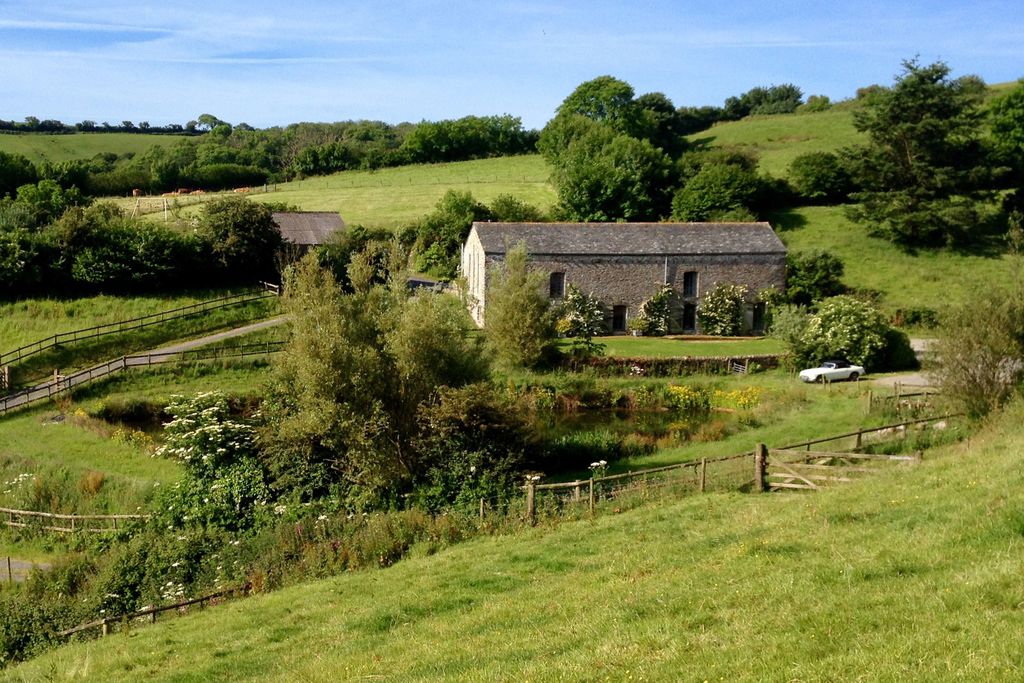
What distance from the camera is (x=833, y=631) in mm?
8172

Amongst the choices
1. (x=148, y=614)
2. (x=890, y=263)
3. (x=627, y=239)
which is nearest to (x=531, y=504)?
(x=148, y=614)

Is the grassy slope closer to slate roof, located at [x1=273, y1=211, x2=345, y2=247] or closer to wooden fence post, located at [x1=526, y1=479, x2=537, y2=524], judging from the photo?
wooden fence post, located at [x1=526, y1=479, x2=537, y2=524]

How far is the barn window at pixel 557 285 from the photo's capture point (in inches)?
1678

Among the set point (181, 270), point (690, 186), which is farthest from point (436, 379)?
point (690, 186)

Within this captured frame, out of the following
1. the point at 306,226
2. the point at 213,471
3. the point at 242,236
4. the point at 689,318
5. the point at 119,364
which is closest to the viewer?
the point at 213,471

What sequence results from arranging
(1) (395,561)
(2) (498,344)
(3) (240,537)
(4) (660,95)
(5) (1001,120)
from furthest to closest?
(4) (660,95), (5) (1001,120), (2) (498,344), (3) (240,537), (1) (395,561)

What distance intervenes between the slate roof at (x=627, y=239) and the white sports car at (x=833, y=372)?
11.1 metres

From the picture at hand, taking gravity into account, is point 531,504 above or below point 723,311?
below

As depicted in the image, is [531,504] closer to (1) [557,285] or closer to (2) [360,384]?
(2) [360,384]

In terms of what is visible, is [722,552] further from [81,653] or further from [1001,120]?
[1001,120]

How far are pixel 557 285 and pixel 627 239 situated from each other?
453 cm

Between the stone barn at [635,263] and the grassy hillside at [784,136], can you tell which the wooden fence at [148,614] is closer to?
the stone barn at [635,263]

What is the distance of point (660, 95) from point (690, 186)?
3024 cm

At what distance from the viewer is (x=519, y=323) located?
110ft
